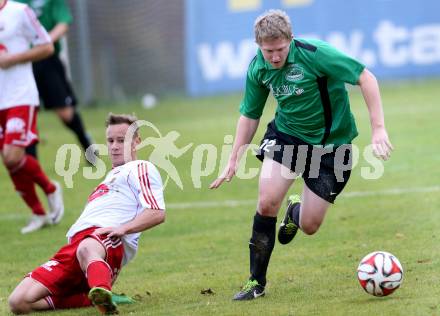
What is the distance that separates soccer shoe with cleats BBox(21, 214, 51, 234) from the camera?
946 centimetres

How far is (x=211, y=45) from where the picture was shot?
20938mm

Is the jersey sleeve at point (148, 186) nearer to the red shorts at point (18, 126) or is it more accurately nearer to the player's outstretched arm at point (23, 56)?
the red shorts at point (18, 126)

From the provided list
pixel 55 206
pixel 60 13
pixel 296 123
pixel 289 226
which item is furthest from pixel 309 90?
pixel 60 13

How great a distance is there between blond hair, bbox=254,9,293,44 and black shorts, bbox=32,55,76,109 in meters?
6.61

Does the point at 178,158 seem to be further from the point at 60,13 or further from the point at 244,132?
the point at 244,132

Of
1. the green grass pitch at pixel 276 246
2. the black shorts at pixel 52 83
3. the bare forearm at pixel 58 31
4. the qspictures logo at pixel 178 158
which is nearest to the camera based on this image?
the green grass pitch at pixel 276 246

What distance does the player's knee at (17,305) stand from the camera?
6.09m

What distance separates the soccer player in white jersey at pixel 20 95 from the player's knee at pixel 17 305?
326 cm

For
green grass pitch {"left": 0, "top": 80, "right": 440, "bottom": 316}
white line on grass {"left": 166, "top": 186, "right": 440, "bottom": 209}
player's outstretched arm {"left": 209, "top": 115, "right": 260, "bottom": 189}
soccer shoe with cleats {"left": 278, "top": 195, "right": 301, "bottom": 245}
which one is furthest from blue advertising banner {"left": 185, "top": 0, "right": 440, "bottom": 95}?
player's outstretched arm {"left": 209, "top": 115, "right": 260, "bottom": 189}

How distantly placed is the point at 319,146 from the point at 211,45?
1441 centimetres

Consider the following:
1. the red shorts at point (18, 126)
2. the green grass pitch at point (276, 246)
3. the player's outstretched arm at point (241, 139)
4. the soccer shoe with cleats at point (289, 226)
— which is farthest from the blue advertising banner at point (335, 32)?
the player's outstretched arm at point (241, 139)

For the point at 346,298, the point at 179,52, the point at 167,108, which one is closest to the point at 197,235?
the point at 346,298

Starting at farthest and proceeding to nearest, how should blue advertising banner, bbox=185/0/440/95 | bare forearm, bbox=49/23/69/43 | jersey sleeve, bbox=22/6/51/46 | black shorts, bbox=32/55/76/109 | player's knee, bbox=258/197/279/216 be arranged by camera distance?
blue advertising banner, bbox=185/0/440/95, black shorts, bbox=32/55/76/109, bare forearm, bbox=49/23/69/43, jersey sleeve, bbox=22/6/51/46, player's knee, bbox=258/197/279/216

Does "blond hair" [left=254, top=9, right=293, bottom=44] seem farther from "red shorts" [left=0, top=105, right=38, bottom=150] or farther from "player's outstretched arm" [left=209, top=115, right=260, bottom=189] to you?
"red shorts" [left=0, top=105, right=38, bottom=150]
